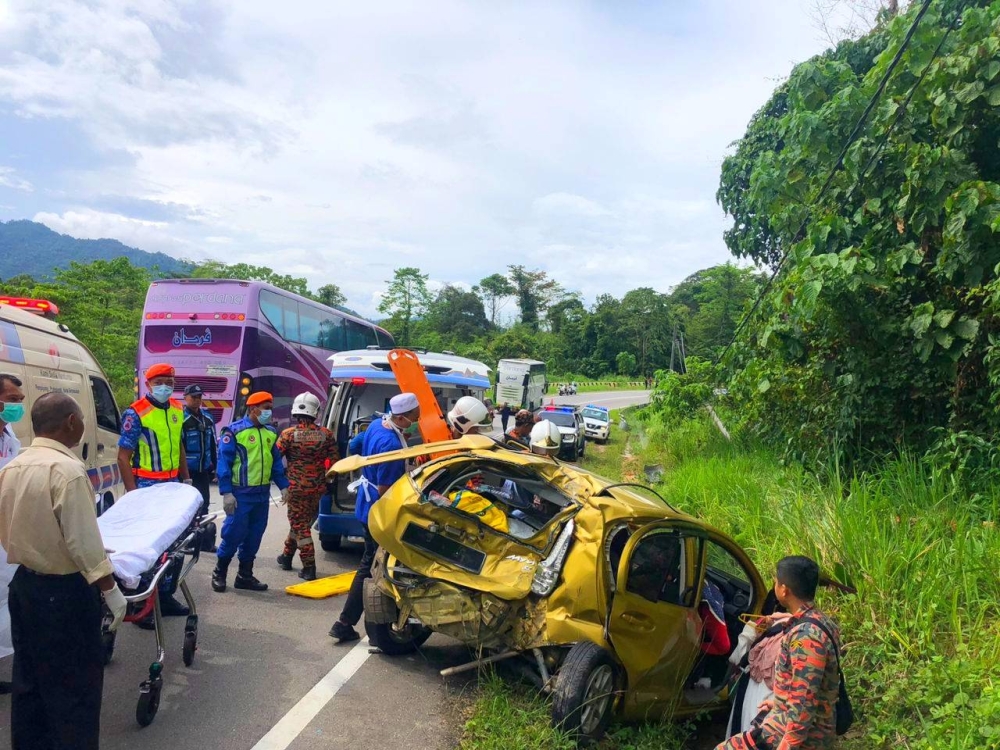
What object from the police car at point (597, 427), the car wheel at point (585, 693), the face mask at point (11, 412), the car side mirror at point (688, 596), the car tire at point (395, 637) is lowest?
the police car at point (597, 427)

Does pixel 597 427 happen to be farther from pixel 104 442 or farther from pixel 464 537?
pixel 464 537

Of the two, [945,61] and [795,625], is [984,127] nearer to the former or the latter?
[945,61]

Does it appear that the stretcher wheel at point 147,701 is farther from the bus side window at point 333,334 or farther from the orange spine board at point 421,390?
the bus side window at point 333,334

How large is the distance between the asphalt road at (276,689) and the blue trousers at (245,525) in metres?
0.44

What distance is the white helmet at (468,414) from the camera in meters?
6.68

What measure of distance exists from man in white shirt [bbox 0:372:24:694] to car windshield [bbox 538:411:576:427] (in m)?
16.5

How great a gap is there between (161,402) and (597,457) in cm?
Result: 1651

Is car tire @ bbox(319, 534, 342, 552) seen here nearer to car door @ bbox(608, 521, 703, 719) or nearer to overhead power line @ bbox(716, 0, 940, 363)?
car door @ bbox(608, 521, 703, 719)

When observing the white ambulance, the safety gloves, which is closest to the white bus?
the white ambulance

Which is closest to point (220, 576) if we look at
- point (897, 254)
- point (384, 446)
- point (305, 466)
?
point (305, 466)

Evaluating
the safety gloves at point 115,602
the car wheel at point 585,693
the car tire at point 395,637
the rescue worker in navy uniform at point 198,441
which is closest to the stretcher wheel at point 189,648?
the car tire at point 395,637

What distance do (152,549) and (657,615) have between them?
2749mm

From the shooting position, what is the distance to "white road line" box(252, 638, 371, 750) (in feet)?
12.2

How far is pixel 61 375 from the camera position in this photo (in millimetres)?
6309
